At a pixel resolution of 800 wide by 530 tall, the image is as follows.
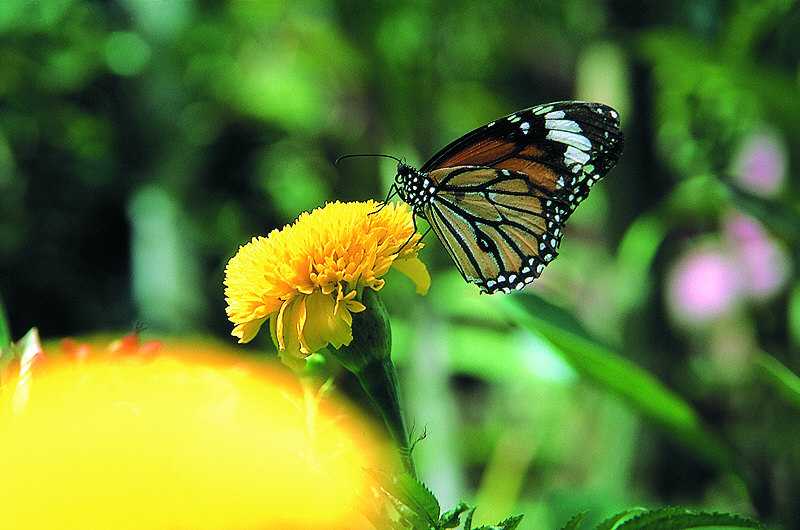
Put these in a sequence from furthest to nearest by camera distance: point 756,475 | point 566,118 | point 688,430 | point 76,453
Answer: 1. point 756,475
2. point 688,430
3. point 566,118
4. point 76,453

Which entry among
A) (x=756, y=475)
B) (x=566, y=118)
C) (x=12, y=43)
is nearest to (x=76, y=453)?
(x=566, y=118)

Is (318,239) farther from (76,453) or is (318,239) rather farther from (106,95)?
(106,95)

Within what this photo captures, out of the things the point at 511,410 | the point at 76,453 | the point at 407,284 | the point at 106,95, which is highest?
the point at 76,453

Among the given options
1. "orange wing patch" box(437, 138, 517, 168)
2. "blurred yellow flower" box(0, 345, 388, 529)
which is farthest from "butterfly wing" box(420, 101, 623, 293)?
"blurred yellow flower" box(0, 345, 388, 529)

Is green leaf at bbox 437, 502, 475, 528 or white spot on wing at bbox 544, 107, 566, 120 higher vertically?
white spot on wing at bbox 544, 107, 566, 120

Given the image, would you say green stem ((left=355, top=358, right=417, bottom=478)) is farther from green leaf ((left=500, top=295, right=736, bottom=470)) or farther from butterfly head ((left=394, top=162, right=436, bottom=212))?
green leaf ((left=500, top=295, right=736, bottom=470))
